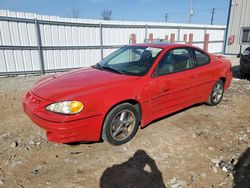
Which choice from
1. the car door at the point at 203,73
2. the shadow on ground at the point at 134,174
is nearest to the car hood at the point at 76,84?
the shadow on ground at the point at 134,174

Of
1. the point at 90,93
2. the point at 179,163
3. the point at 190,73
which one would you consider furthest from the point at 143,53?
the point at 179,163

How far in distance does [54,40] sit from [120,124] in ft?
25.5

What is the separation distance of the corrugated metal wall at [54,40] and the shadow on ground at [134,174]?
26.0 feet

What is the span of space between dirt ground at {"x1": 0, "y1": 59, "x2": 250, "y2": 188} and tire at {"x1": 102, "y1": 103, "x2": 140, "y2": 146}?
0.47ft

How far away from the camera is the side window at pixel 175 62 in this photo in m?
3.74

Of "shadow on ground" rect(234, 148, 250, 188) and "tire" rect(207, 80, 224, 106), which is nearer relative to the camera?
"shadow on ground" rect(234, 148, 250, 188)

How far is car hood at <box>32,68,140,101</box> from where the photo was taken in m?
3.03

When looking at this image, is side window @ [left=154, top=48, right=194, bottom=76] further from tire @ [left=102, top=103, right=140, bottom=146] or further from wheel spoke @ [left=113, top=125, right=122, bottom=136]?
wheel spoke @ [left=113, top=125, right=122, bottom=136]

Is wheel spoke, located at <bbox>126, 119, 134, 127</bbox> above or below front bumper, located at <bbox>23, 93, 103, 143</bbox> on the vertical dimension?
below

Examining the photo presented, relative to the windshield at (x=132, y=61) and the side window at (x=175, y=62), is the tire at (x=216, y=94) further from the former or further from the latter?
the windshield at (x=132, y=61)

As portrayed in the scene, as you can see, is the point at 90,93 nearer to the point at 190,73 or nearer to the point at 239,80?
the point at 190,73

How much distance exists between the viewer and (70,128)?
2844 millimetres

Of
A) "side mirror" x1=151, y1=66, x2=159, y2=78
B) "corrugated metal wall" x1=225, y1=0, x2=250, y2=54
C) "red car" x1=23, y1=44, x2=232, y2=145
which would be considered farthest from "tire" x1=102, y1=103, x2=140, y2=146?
"corrugated metal wall" x1=225, y1=0, x2=250, y2=54

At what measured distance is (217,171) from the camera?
2.80 m
